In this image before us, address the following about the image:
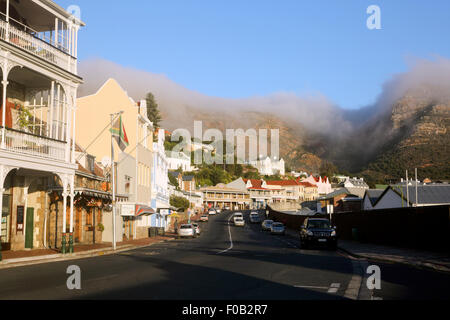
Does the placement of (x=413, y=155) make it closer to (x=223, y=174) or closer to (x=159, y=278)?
(x=223, y=174)

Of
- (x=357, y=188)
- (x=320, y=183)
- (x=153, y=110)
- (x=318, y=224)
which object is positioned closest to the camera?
(x=318, y=224)

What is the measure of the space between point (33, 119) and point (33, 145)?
3271 mm

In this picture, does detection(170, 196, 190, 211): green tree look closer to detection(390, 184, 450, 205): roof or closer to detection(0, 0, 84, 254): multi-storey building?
detection(390, 184, 450, 205): roof

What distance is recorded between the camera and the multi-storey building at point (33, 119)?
927 inches

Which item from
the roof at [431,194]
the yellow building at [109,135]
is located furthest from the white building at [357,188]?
the yellow building at [109,135]

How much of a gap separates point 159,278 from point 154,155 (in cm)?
4088

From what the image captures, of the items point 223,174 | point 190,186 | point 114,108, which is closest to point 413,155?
point 223,174

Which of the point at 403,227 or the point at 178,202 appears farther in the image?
the point at 178,202

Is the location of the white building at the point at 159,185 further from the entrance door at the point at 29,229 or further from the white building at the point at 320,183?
the white building at the point at 320,183

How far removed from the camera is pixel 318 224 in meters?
30.3

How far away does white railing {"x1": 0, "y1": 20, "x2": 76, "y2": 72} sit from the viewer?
73.4ft

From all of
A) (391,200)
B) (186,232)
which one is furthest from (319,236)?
(391,200)

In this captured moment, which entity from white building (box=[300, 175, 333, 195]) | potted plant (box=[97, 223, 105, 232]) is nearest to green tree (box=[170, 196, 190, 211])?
potted plant (box=[97, 223, 105, 232])

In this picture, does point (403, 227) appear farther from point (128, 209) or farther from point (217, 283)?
point (217, 283)
